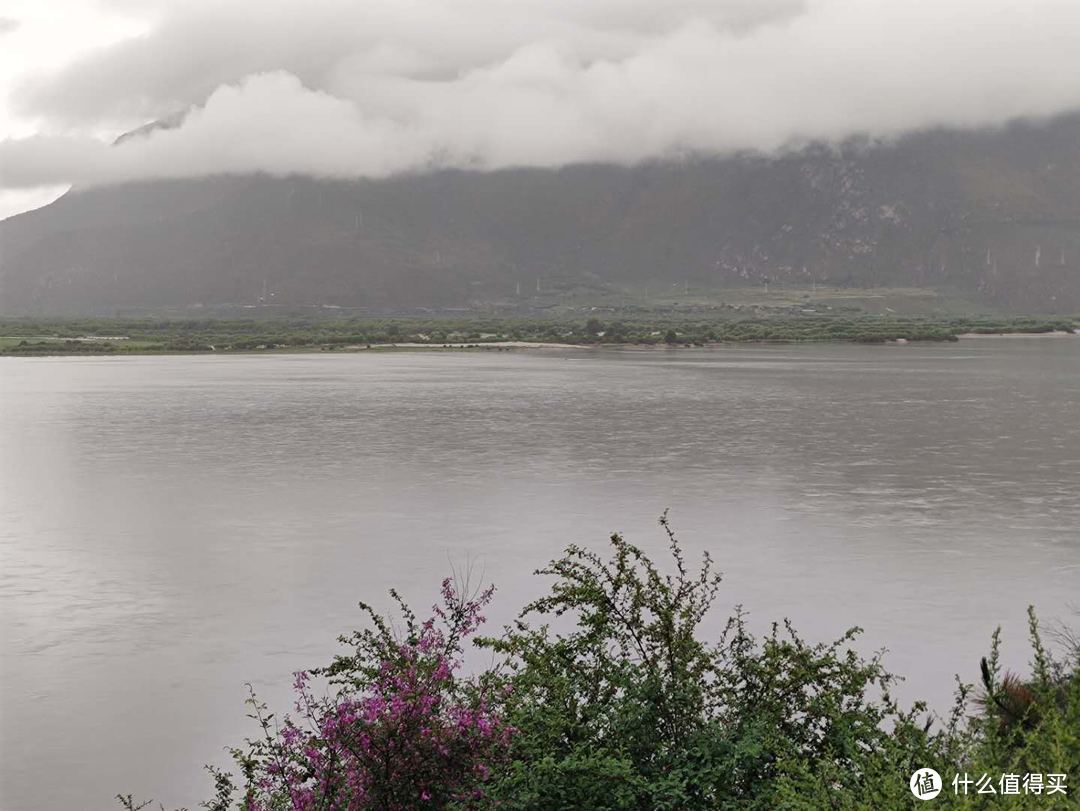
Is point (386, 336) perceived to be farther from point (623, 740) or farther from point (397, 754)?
point (397, 754)

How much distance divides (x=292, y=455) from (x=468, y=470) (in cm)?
813

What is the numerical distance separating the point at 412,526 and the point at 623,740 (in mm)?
18140

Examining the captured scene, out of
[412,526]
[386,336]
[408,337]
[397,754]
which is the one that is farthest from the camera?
[408,337]

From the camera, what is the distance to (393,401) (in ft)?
219

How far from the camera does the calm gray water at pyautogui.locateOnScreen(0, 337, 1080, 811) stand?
1684 centimetres

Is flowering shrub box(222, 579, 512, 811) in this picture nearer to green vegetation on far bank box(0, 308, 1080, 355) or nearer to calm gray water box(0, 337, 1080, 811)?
calm gray water box(0, 337, 1080, 811)

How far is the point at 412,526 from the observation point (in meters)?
28.7

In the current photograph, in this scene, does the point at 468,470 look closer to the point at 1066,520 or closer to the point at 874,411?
the point at 1066,520

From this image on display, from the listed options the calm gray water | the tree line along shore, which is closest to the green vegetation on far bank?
the tree line along shore

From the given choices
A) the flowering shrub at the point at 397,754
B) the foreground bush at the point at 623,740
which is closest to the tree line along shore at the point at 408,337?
the foreground bush at the point at 623,740

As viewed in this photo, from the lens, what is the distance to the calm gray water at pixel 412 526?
55.3 ft

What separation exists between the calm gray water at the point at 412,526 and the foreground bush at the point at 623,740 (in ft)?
15.5

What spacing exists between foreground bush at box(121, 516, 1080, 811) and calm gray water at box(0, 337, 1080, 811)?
4.73 metres

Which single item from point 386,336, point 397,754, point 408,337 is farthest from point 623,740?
point 408,337
